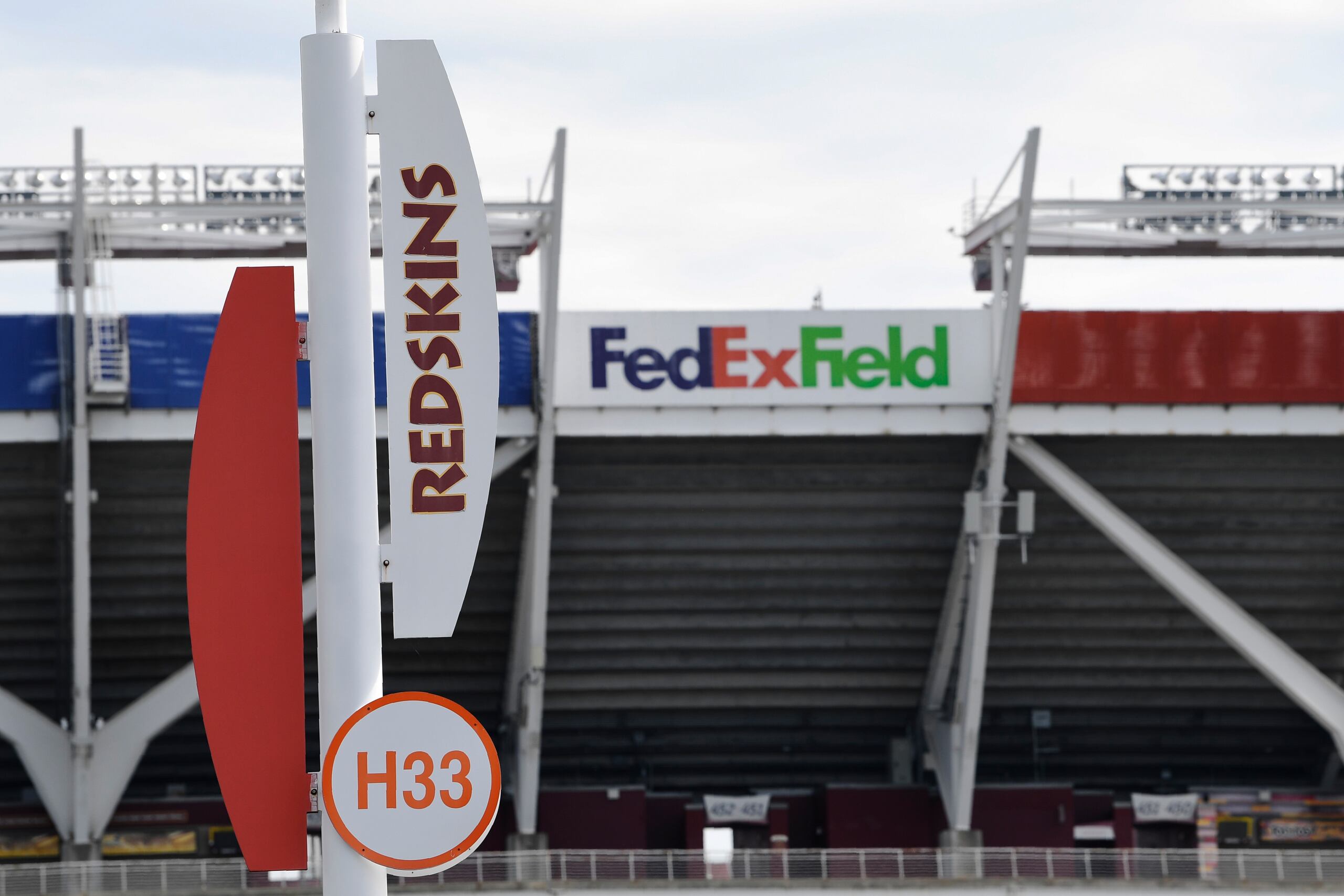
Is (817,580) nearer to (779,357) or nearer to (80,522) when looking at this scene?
(779,357)

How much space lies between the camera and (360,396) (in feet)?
22.0

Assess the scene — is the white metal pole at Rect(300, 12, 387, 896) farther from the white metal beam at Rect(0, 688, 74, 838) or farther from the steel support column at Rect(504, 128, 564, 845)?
the white metal beam at Rect(0, 688, 74, 838)

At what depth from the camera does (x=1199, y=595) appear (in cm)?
3025

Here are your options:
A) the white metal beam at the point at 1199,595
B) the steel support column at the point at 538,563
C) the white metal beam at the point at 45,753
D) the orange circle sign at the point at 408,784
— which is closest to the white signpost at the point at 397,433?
the orange circle sign at the point at 408,784

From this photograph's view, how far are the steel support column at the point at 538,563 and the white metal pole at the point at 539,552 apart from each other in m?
0.01

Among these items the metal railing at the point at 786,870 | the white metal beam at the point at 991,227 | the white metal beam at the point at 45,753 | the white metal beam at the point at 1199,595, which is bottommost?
the metal railing at the point at 786,870

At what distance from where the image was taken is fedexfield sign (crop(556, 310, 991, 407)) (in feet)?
97.7

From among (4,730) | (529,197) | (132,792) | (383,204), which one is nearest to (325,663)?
(383,204)

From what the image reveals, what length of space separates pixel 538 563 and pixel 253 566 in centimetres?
2294

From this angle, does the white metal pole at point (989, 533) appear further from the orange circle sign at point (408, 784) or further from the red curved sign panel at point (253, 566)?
the orange circle sign at point (408, 784)

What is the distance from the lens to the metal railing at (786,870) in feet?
92.7

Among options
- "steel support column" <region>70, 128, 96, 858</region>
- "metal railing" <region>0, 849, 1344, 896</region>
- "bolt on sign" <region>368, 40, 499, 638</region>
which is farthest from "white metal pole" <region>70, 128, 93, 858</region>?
"bolt on sign" <region>368, 40, 499, 638</region>

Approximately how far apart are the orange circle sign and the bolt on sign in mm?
461

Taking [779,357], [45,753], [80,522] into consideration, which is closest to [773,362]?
[779,357]
